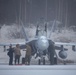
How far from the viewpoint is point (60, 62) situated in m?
9.95

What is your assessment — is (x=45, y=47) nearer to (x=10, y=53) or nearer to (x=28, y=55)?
(x=28, y=55)

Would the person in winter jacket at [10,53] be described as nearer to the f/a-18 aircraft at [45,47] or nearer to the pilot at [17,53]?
the pilot at [17,53]

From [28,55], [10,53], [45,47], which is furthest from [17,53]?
[45,47]

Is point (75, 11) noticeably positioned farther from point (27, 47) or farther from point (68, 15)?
point (27, 47)

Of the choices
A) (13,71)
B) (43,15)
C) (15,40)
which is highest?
(43,15)

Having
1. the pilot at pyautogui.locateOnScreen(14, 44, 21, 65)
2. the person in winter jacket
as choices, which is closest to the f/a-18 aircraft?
the pilot at pyautogui.locateOnScreen(14, 44, 21, 65)

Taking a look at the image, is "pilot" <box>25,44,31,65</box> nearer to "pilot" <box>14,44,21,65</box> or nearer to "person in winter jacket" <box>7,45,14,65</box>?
"pilot" <box>14,44,21,65</box>

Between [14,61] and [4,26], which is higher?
[4,26]

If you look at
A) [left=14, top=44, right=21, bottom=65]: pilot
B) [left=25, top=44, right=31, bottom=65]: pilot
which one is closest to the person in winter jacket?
[left=14, top=44, right=21, bottom=65]: pilot

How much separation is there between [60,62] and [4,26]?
1.73m

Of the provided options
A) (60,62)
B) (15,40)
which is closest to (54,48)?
(60,62)

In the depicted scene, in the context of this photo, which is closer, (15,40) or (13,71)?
(13,71)

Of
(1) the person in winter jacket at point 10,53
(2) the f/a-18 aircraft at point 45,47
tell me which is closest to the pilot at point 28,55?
(2) the f/a-18 aircraft at point 45,47

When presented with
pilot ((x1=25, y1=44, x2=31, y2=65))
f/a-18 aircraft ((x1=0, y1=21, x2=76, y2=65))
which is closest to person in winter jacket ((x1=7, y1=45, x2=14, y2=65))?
Result: f/a-18 aircraft ((x1=0, y1=21, x2=76, y2=65))
